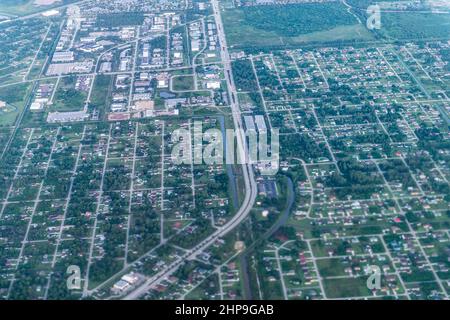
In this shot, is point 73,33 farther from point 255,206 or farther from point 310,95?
point 255,206

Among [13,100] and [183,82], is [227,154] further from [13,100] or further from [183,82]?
[13,100]

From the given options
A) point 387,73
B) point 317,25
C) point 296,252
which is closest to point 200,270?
point 296,252

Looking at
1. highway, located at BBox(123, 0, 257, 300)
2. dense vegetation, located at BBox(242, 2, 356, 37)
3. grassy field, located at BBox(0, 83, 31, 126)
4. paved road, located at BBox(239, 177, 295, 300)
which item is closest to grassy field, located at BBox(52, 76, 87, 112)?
grassy field, located at BBox(0, 83, 31, 126)

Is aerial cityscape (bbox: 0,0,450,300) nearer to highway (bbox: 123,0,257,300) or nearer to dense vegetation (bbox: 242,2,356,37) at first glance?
highway (bbox: 123,0,257,300)

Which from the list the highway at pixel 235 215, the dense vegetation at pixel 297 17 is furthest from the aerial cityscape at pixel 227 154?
the dense vegetation at pixel 297 17

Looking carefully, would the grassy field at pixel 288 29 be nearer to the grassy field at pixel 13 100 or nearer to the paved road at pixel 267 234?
the grassy field at pixel 13 100
